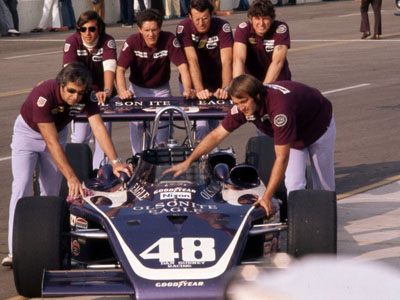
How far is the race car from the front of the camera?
233 inches

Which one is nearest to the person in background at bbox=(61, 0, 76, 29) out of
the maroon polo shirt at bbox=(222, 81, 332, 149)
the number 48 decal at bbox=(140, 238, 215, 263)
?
the maroon polo shirt at bbox=(222, 81, 332, 149)

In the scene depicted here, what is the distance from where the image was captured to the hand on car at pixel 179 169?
7.22 m

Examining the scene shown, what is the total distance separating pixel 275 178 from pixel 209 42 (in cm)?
359

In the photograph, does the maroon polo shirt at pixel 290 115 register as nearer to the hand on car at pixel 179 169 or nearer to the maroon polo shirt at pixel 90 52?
the hand on car at pixel 179 169

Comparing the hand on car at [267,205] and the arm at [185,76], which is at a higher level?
the arm at [185,76]

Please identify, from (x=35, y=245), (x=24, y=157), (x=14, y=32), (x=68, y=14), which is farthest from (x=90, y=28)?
(x=68, y=14)

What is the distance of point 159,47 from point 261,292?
612 cm

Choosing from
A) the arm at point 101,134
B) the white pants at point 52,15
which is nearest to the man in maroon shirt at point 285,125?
the arm at point 101,134

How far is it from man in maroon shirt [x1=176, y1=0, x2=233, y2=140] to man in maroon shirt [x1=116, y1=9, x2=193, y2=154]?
0.59 ft

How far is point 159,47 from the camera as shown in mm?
9883

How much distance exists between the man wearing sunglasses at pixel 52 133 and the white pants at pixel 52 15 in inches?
899

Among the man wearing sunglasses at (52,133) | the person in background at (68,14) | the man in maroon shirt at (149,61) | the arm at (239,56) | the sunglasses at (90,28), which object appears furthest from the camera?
the person in background at (68,14)

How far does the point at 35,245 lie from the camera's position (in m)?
6.34

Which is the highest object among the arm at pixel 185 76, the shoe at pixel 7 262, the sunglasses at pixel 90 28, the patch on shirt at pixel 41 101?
the sunglasses at pixel 90 28
